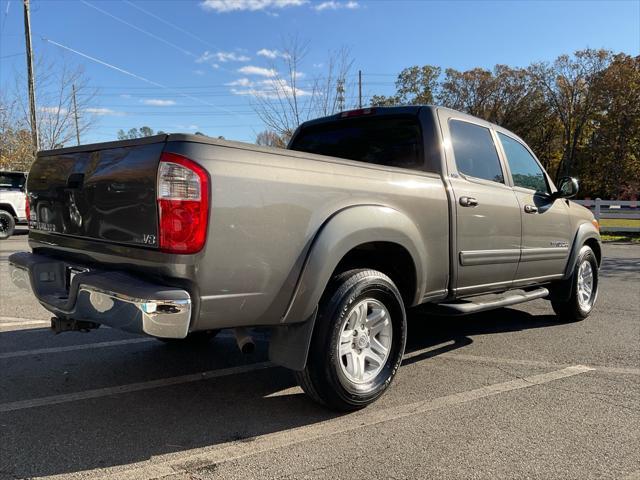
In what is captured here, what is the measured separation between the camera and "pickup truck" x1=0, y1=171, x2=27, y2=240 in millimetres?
14523

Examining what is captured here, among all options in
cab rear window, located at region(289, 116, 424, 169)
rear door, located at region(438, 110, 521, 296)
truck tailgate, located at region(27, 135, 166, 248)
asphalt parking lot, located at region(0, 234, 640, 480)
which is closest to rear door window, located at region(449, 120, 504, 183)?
rear door, located at region(438, 110, 521, 296)

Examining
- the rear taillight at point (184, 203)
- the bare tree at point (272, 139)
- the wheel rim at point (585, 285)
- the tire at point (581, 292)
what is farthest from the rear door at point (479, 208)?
the bare tree at point (272, 139)

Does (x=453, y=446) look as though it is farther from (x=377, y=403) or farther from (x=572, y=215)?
(x=572, y=215)

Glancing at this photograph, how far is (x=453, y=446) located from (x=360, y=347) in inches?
34.0

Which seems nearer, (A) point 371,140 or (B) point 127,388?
(B) point 127,388

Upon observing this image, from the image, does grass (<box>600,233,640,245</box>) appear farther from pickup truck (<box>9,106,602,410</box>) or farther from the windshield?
the windshield

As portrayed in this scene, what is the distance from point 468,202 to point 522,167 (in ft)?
4.96

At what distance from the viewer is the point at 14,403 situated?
11.1 ft

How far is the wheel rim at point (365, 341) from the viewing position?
133 inches

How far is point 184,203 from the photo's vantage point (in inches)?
102

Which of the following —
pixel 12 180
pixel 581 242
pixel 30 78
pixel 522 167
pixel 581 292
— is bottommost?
pixel 581 292

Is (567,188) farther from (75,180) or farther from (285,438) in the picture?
(75,180)

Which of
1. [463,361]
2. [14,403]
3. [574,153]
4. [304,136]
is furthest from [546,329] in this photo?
[574,153]

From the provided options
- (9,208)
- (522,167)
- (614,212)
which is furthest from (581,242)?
(614,212)
